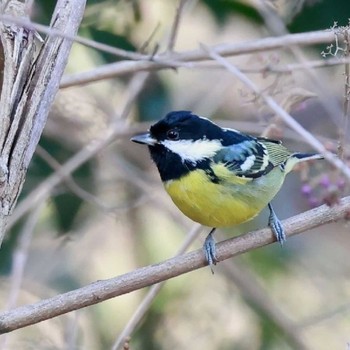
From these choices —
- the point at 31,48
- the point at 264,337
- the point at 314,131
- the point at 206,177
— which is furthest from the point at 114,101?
the point at 31,48

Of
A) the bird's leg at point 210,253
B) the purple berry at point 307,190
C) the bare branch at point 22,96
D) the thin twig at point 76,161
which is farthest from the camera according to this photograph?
the thin twig at point 76,161

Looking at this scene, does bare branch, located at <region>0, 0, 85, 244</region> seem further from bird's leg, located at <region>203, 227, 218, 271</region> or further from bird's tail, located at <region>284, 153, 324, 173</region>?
bird's tail, located at <region>284, 153, 324, 173</region>

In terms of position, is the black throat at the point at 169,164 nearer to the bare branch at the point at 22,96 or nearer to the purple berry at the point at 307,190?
the purple berry at the point at 307,190

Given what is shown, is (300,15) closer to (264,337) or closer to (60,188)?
(60,188)

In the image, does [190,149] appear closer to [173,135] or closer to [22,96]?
[173,135]

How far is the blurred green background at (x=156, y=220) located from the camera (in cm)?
321

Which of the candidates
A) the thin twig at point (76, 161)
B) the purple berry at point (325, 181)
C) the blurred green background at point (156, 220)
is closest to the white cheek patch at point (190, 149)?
the purple berry at point (325, 181)

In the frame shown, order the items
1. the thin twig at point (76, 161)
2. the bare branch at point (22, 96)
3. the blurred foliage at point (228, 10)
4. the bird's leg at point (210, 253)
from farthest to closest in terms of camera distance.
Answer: the blurred foliage at point (228, 10) → the thin twig at point (76, 161) → the bird's leg at point (210, 253) → the bare branch at point (22, 96)

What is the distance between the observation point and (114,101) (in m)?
3.66

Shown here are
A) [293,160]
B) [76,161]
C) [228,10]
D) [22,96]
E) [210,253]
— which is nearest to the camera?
[22,96]

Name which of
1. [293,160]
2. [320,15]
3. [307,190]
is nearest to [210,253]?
[307,190]

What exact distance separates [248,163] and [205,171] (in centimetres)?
19

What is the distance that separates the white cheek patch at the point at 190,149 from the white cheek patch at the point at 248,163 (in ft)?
0.35

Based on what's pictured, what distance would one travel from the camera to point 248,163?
253cm
